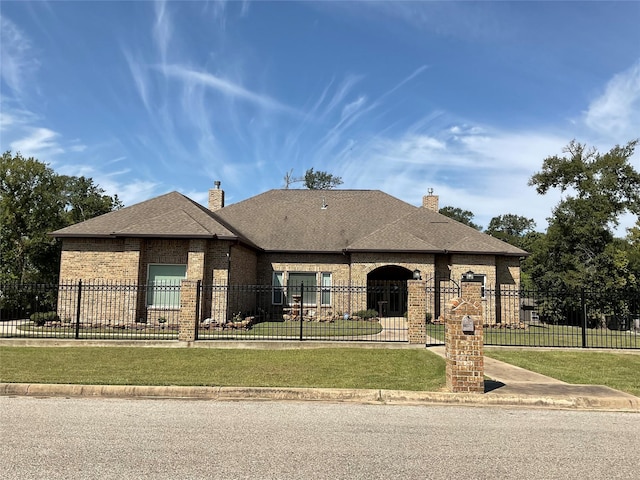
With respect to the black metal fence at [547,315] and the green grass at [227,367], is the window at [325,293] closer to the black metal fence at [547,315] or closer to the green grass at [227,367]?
the black metal fence at [547,315]

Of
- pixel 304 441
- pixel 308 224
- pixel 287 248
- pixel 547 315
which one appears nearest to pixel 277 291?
pixel 287 248

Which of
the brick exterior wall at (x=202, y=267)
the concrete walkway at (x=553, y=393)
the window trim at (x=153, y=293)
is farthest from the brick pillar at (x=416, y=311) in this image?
the window trim at (x=153, y=293)

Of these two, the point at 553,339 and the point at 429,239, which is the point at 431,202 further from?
the point at 553,339

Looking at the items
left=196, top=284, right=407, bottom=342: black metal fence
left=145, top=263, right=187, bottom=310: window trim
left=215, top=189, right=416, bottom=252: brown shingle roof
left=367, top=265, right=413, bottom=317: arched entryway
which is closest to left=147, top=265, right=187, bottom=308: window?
left=145, top=263, right=187, bottom=310: window trim

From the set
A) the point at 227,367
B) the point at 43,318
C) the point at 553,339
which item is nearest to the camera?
the point at 227,367

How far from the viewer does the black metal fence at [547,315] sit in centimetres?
1813

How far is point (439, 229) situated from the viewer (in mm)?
25469

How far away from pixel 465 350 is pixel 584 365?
4961 mm

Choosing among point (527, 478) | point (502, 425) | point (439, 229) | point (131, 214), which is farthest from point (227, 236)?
point (527, 478)

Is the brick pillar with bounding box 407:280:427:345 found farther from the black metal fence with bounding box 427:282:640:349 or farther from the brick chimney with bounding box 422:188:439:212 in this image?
the brick chimney with bounding box 422:188:439:212

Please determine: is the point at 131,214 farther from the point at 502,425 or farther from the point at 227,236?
the point at 502,425

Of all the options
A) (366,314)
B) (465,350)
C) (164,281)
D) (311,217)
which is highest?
(311,217)

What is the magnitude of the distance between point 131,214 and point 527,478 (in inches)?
819

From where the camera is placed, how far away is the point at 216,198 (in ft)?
97.7
